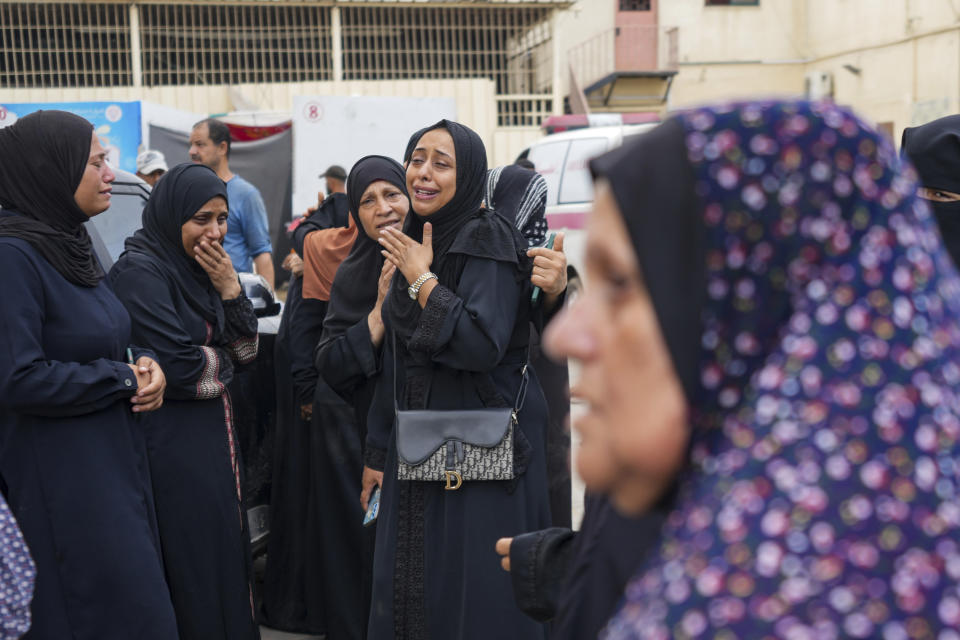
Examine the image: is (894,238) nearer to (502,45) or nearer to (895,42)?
(502,45)

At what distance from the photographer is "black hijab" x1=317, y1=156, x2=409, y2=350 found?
3650 millimetres

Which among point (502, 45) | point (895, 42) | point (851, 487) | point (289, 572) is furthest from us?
point (895, 42)

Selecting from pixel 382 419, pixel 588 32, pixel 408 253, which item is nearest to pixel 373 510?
pixel 382 419

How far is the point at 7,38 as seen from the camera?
1573cm

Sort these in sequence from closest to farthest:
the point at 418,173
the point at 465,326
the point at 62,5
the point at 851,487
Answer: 1. the point at 851,487
2. the point at 465,326
3. the point at 418,173
4. the point at 62,5

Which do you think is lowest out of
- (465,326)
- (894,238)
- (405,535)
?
(405,535)

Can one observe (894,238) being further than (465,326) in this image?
No

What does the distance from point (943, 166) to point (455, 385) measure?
1.55m

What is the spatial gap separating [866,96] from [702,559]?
70.2ft

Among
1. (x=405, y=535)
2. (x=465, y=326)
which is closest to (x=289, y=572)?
(x=405, y=535)

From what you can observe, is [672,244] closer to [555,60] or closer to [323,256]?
[323,256]

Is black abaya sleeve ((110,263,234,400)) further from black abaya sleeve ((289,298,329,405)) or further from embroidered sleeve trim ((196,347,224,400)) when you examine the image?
black abaya sleeve ((289,298,329,405))

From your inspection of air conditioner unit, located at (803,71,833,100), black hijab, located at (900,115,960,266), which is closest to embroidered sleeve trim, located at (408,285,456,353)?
black hijab, located at (900,115,960,266)

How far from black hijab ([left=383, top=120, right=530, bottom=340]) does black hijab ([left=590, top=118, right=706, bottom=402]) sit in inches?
80.6
